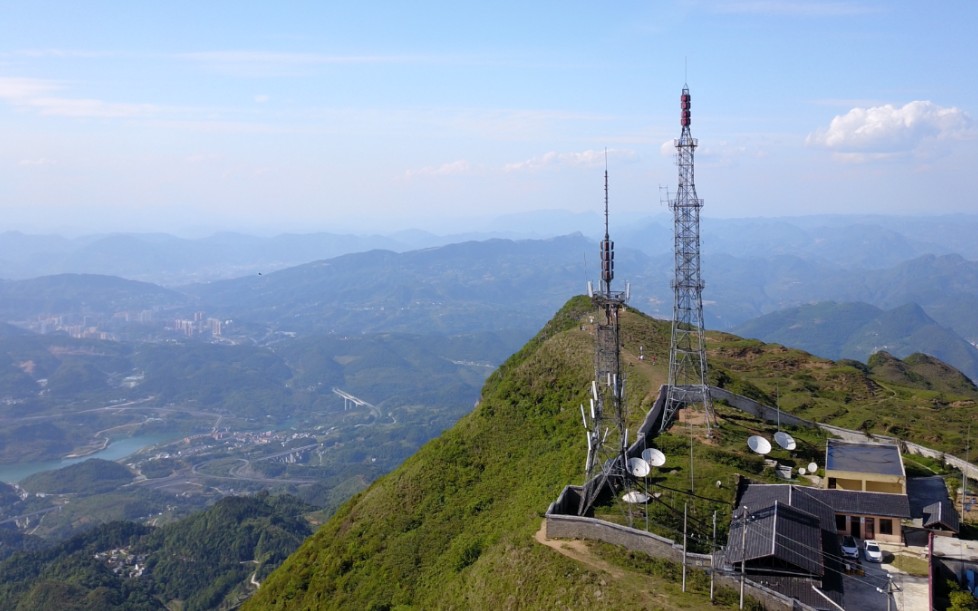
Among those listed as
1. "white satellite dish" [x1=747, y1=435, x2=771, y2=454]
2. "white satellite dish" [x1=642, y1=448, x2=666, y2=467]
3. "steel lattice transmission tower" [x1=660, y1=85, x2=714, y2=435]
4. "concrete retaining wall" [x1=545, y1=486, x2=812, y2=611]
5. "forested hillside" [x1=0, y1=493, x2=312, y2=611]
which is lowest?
"forested hillside" [x1=0, y1=493, x2=312, y2=611]

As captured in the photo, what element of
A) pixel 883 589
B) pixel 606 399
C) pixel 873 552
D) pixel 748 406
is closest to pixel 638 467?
pixel 606 399

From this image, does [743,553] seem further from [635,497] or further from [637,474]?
[637,474]

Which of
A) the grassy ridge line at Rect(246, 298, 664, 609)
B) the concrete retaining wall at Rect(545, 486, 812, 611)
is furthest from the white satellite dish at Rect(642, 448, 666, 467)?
the concrete retaining wall at Rect(545, 486, 812, 611)

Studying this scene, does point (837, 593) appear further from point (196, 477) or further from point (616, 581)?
point (196, 477)

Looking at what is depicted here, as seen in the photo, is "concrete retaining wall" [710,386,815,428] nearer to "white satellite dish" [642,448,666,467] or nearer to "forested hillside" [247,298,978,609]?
"forested hillside" [247,298,978,609]

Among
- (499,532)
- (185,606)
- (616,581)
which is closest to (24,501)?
(185,606)

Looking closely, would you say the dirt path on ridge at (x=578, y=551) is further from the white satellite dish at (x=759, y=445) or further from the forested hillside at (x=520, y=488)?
the white satellite dish at (x=759, y=445)
